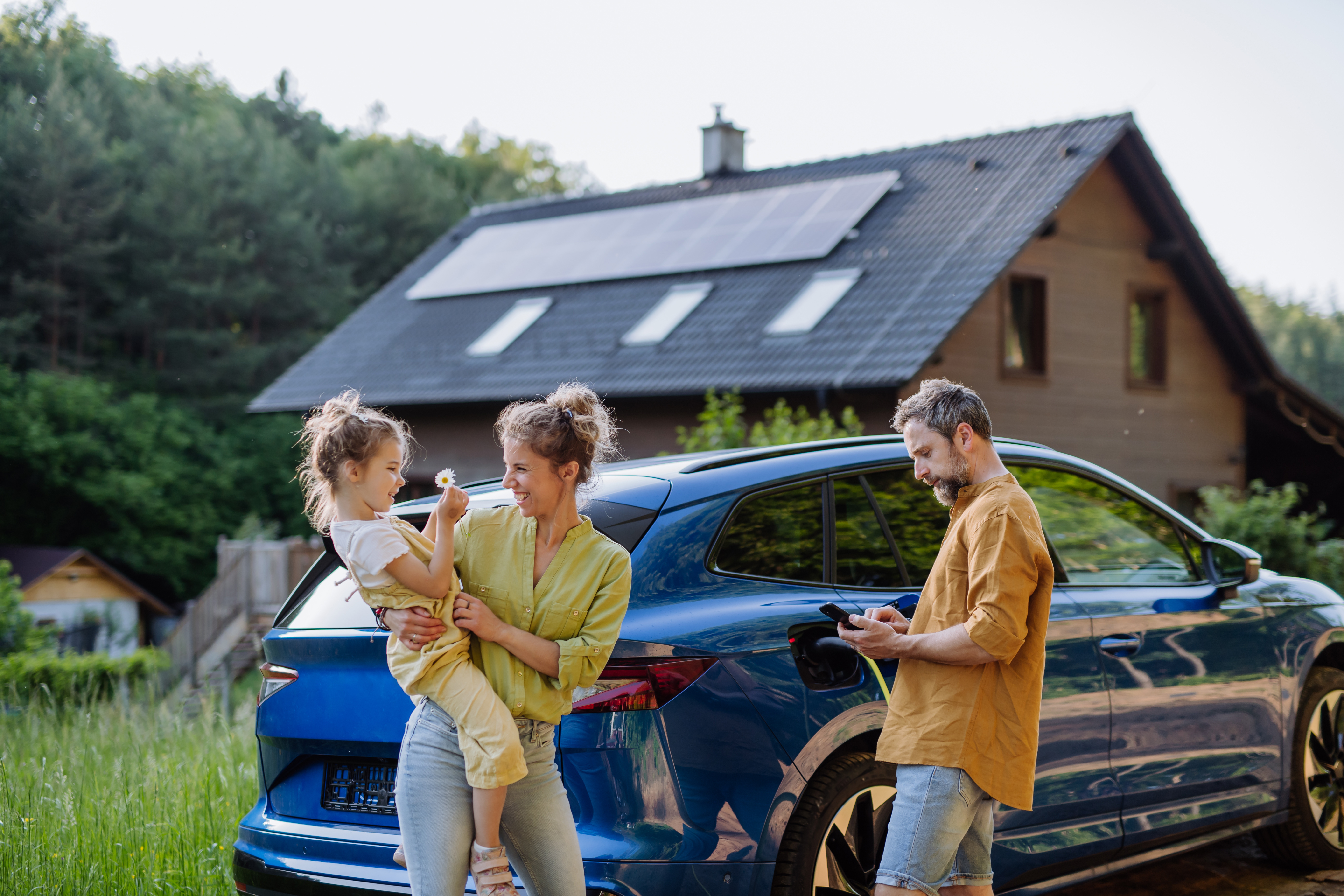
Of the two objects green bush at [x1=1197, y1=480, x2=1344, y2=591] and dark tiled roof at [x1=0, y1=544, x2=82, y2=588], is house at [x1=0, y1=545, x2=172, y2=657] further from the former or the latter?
green bush at [x1=1197, y1=480, x2=1344, y2=591]

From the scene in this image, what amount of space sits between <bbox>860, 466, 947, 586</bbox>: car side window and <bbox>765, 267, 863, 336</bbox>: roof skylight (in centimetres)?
1394

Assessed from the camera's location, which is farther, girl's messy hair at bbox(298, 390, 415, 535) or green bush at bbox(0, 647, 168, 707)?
green bush at bbox(0, 647, 168, 707)

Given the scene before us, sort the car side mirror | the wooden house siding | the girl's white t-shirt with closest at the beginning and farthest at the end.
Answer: the girl's white t-shirt → the car side mirror → the wooden house siding

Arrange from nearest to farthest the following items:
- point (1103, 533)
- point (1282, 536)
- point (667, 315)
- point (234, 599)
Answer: point (1103, 533), point (1282, 536), point (667, 315), point (234, 599)

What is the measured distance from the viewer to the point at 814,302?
1912 cm

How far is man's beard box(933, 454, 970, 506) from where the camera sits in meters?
3.40

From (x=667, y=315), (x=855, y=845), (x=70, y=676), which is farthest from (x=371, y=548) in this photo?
(x=667, y=315)

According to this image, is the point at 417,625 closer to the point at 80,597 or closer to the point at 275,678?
the point at 275,678

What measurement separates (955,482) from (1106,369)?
735 inches

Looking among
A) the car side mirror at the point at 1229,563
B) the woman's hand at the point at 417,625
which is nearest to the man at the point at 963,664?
the woman's hand at the point at 417,625

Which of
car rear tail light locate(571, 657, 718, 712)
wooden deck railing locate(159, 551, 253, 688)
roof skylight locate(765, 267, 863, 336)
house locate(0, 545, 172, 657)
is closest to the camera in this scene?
car rear tail light locate(571, 657, 718, 712)

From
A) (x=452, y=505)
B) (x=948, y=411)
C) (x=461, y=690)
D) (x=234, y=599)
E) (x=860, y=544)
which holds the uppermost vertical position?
(x=948, y=411)

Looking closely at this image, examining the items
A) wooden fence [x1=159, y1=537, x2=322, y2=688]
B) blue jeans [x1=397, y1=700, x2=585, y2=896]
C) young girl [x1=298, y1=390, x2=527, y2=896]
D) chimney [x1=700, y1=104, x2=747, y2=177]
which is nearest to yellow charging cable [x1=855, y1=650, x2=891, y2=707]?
blue jeans [x1=397, y1=700, x2=585, y2=896]

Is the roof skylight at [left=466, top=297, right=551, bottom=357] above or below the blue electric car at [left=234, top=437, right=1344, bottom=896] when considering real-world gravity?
above
